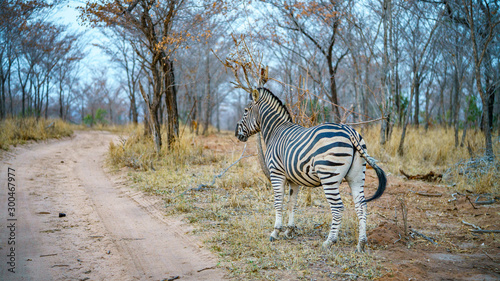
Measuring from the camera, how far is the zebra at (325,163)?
141 inches

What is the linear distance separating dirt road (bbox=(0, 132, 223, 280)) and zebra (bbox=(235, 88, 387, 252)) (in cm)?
132

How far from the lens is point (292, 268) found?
10.7 ft

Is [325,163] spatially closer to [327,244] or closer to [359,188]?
[359,188]

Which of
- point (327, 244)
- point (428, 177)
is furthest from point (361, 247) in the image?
point (428, 177)

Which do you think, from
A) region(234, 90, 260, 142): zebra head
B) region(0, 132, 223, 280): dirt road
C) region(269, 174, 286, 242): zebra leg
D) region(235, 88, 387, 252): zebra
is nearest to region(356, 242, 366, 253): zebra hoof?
region(235, 88, 387, 252): zebra

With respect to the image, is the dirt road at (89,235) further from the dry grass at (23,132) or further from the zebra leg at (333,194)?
the dry grass at (23,132)

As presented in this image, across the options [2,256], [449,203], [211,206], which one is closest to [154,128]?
[211,206]

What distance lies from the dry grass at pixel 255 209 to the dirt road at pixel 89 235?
34 centimetres

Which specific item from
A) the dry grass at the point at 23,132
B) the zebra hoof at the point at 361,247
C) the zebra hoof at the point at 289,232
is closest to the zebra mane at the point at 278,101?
the zebra hoof at the point at 289,232

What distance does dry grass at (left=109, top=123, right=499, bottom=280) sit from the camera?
3.32m

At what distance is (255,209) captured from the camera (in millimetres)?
5488

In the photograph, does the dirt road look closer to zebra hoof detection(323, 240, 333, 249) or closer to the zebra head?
zebra hoof detection(323, 240, 333, 249)

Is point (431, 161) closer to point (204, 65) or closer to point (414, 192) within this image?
point (414, 192)

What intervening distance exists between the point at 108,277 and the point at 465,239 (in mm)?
4102
